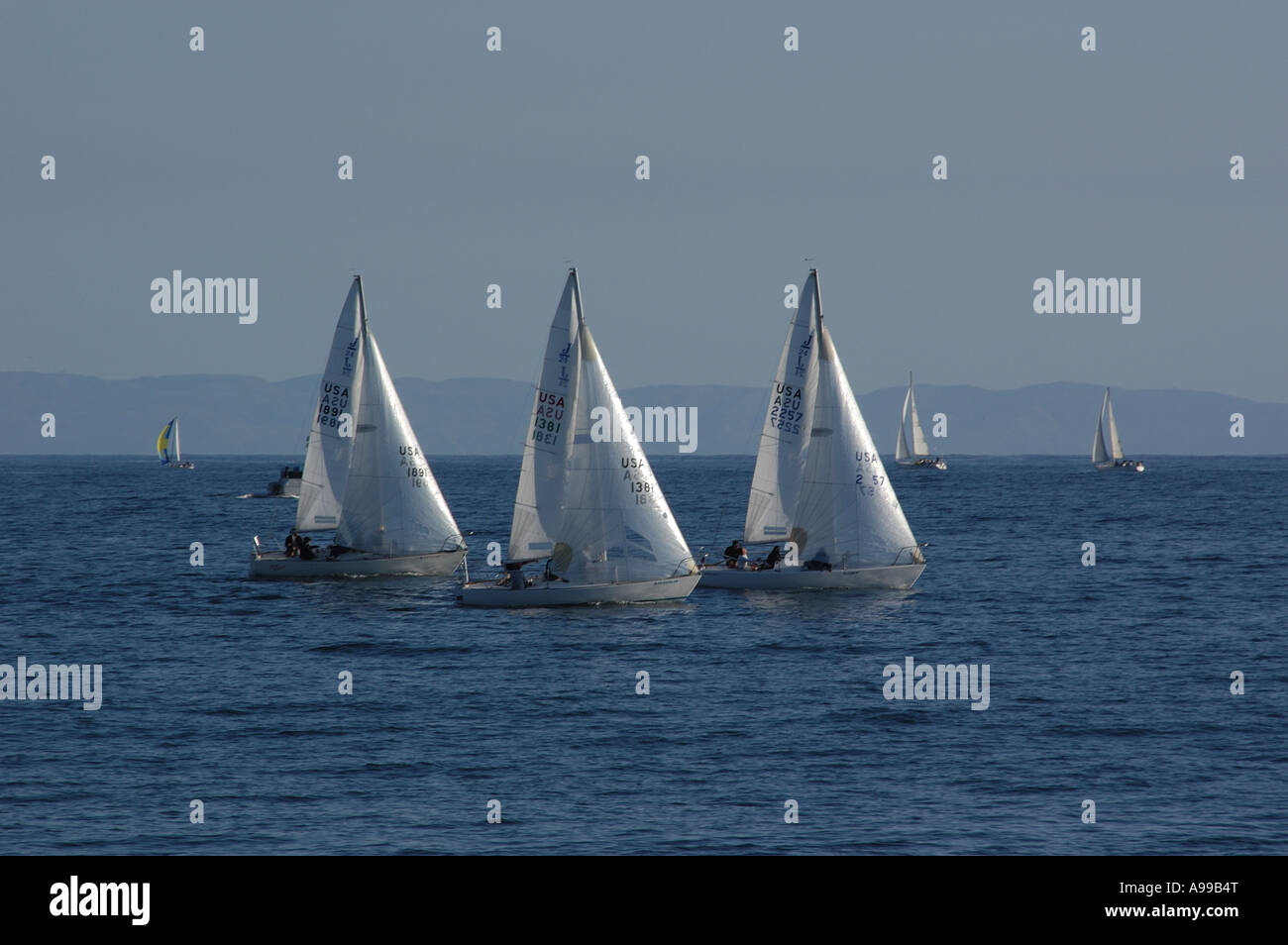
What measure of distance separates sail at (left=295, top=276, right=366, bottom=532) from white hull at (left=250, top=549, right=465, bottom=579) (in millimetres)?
1925

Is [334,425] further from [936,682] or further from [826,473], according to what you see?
[936,682]

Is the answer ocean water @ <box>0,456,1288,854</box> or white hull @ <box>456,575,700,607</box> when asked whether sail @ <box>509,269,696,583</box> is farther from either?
ocean water @ <box>0,456,1288,854</box>

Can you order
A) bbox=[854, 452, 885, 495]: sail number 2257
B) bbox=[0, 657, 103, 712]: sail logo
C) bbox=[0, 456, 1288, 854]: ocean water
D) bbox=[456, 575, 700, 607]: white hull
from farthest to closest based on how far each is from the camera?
bbox=[854, 452, 885, 495]: sail number 2257 < bbox=[456, 575, 700, 607]: white hull < bbox=[0, 657, 103, 712]: sail logo < bbox=[0, 456, 1288, 854]: ocean water

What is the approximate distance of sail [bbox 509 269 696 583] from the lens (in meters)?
49.8

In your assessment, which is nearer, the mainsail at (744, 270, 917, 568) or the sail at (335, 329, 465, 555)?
the mainsail at (744, 270, 917, 568)

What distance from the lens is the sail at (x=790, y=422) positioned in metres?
55.2

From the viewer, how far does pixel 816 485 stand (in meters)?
54.9

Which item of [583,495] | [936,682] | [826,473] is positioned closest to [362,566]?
[583,495]

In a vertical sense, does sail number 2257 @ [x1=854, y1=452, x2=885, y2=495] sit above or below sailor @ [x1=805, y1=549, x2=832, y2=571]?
above

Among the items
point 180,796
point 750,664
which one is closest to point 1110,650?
point 750,664
